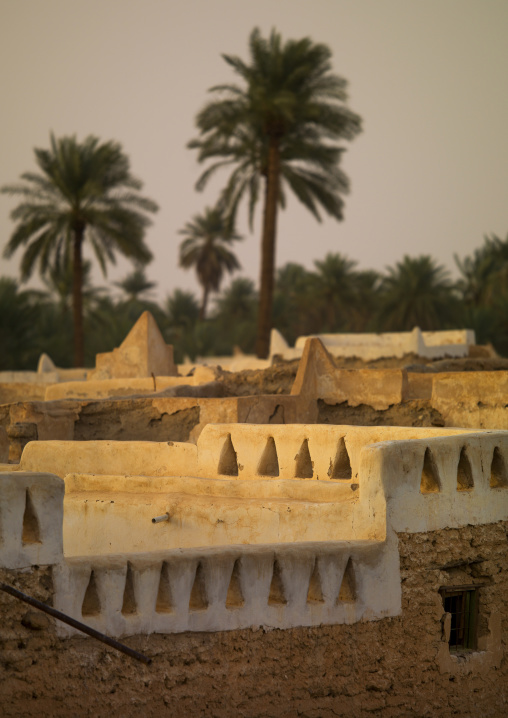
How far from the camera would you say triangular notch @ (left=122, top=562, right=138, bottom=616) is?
19.4ft

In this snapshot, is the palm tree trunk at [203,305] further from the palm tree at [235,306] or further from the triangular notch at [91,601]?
the triangular notch at [91,601]

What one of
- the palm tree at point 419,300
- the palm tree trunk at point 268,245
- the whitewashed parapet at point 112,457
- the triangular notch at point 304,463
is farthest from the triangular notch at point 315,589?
the palm tree at point 419,300

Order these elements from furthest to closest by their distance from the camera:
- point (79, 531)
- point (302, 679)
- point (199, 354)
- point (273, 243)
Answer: point (199, 354) < point (273, 243) < point (79, 531) < point (302, 679)

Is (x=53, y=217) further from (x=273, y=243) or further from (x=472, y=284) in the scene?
(x=472, y=284)

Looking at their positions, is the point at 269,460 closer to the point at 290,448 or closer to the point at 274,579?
the point at 290,448

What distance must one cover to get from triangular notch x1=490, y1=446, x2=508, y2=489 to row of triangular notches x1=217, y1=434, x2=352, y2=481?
1.26m

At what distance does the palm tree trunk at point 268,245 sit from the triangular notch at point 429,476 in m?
12.8

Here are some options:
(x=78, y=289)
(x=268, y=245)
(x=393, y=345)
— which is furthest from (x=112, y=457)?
(x=78, y=289)

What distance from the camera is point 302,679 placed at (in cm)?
666

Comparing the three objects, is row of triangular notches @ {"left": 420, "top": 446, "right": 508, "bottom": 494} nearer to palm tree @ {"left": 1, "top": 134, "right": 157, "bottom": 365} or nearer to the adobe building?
the adobe building

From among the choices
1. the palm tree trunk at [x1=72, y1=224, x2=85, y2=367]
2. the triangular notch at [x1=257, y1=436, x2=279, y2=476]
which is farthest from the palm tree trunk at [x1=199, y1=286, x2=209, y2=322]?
the triangular notch at [x1=257, y1=436, x2=279, y2=476]

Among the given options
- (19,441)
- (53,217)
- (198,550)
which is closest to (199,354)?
(53,217)

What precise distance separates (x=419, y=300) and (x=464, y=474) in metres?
25.6

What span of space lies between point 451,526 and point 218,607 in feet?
7.28
